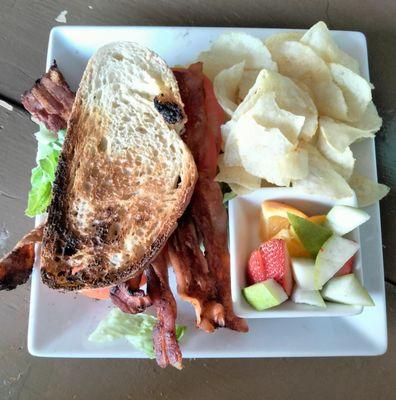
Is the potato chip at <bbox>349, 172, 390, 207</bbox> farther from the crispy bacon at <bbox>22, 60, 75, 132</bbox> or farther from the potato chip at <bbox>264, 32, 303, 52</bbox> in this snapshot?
the crispy bacon at <bbox>22, 60, 75, 132</bbox>

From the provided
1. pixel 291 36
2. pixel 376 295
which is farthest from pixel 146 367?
pixel 291 36

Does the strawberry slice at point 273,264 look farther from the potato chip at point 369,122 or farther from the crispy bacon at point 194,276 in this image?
the potato chip at point 369,122

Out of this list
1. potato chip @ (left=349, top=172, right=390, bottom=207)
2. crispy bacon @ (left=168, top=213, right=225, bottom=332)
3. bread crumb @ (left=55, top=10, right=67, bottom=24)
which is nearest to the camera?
crispy bacon @ (left=168, top=213, right=225, bottom=332)

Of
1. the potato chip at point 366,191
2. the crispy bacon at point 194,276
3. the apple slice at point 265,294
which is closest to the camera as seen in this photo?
the apple slice at point 265,294

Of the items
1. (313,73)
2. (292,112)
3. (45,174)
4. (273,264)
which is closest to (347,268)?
(273,264)

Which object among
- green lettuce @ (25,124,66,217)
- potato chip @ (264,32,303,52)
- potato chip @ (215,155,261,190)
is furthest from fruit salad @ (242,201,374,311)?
green lettuce @ (25,124,66,217)

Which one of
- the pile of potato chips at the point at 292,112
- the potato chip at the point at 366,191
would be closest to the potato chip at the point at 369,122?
the pile of potato chips at the point at 292,112

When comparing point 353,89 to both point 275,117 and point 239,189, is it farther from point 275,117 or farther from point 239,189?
point 239,189
